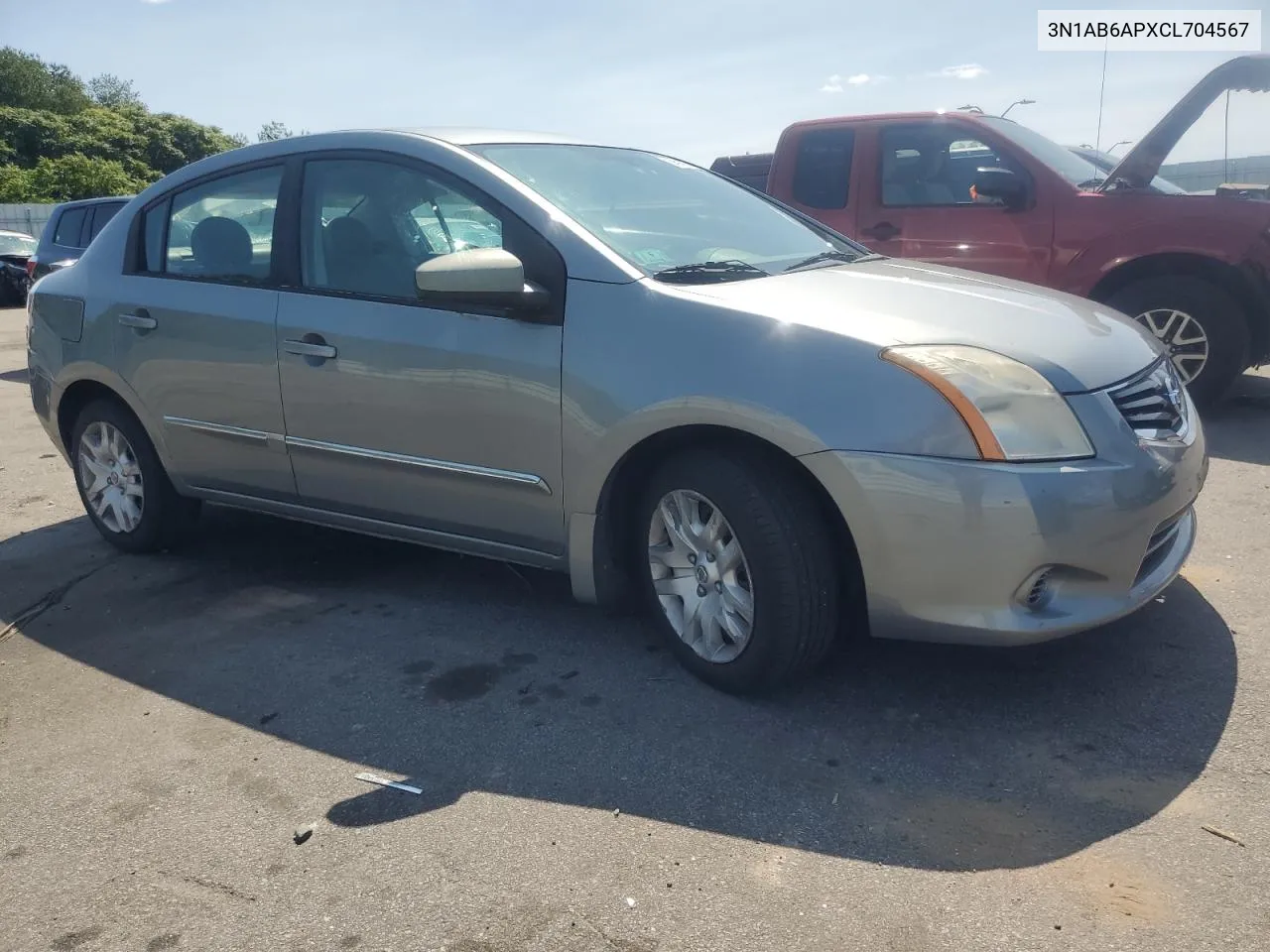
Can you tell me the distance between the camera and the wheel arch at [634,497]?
3082 mm

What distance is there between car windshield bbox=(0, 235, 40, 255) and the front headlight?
20678mm

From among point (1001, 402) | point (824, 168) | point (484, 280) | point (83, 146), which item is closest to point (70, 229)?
point (824, 168)

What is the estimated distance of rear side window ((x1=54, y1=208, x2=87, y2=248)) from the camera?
1134 cm

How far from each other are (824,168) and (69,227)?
796cm

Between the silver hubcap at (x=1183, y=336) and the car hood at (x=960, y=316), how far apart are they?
3.22m

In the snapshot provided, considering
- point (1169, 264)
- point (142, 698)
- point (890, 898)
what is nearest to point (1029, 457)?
point (890, 898)

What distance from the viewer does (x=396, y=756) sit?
3.06 m

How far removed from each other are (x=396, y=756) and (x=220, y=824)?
0.48 metres

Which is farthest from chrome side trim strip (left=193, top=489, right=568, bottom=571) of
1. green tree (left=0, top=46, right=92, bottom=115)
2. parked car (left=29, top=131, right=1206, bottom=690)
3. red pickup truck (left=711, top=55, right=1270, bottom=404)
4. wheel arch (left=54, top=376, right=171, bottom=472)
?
green tree (left=0, top=46, right=92, bottom=115)

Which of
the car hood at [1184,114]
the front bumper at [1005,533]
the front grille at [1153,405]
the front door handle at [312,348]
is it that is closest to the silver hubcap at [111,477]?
the front door handle at [312,348]

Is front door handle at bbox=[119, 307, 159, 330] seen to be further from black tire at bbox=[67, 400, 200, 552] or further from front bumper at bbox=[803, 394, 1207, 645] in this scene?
front bumper at bbox=[803, 394, 1207, 645]

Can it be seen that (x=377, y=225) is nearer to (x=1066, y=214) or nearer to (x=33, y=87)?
(x=1066, y=214)

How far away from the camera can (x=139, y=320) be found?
451cm

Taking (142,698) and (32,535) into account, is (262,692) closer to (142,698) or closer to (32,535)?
(142,698)
